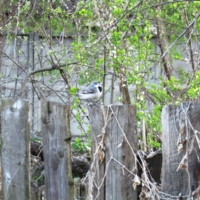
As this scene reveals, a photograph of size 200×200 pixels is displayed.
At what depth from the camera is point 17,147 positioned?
10.6 ft

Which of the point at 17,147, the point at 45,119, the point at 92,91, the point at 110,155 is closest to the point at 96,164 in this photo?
the point at 110,155

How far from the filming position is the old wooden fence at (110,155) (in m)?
2.82

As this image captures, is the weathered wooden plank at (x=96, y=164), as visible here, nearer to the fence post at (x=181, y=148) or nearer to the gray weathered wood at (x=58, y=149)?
the gray weathered wood at (x=58, y=149)

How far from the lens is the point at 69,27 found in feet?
25.6

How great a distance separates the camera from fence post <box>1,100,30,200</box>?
3230mm

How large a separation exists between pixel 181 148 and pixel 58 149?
2.67ft

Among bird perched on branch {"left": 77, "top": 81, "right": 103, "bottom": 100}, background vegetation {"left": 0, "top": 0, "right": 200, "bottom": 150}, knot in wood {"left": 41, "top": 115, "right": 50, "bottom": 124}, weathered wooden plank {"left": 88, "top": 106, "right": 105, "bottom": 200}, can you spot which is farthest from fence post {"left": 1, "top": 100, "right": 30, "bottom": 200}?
bird perched on branch {"left": 77, "top": 81, "right": 103, "bottom": 100}

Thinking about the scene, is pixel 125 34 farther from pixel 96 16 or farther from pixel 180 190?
pixel 180 190

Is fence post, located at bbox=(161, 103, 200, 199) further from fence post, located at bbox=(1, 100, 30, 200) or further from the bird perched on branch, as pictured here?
the bird perched on branch

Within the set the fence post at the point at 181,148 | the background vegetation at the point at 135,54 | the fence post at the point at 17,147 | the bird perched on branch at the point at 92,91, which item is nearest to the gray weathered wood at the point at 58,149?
the fence post at the point at 17,147

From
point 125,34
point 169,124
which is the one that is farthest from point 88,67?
point 169,124

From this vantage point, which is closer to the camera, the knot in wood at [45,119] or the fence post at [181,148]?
the fence post at [181,148]

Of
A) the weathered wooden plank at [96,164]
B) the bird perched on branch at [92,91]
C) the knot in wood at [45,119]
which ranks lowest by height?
the weathered wooden plank at [96,164]

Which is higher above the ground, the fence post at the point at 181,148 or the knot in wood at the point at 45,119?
the knot in wood at the point at 45,119
